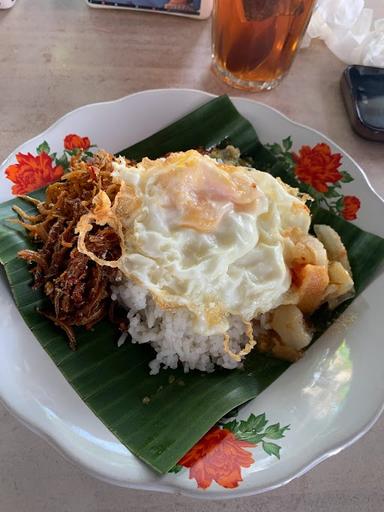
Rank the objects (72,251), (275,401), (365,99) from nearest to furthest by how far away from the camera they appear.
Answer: (275,401), (72,251), (365,99)

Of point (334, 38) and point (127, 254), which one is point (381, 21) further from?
point (127, 254)

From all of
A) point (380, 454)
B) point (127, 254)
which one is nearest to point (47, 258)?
point (127, 254)

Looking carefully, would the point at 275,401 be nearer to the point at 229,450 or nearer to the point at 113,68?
the point at 229,450

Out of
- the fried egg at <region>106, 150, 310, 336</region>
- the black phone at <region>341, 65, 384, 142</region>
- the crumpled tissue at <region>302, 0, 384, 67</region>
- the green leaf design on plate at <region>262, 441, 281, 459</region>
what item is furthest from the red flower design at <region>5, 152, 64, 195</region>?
the crumpled tissue at <region>302, 0, 384, 67</region>

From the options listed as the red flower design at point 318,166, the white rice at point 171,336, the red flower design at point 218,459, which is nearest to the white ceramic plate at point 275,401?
the red flower design at point 218,459

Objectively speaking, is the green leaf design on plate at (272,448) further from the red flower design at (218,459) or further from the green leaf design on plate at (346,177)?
the green leaf design on plate at (346,177)

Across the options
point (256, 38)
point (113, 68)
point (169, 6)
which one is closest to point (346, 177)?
point (256, 38)

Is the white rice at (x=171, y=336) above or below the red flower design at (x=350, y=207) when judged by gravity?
below
